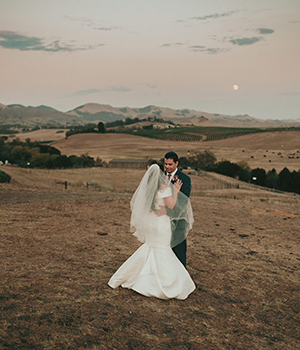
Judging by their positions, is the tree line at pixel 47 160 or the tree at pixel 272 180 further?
the tree line at pixel 47 160

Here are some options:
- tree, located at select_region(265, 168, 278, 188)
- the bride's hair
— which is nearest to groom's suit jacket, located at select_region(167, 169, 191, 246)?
the bride's hair

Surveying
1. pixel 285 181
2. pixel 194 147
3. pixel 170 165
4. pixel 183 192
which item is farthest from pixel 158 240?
pixel 194 147

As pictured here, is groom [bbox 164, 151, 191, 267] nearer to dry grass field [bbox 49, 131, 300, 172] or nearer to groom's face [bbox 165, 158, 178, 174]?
groom's face [bbox 165, 158, 178, 174]

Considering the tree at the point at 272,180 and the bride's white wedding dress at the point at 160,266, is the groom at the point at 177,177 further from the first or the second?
the tree at the point at 272,180

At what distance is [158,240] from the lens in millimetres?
6477

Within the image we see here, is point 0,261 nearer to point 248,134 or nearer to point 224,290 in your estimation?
point 224,290


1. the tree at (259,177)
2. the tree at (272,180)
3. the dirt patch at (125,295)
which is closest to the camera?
the dirt patch at (125,295)

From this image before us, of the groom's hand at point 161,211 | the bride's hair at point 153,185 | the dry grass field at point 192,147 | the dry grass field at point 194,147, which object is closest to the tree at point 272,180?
the dry grass field at point 194,147

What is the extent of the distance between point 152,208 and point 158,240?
0.69 m

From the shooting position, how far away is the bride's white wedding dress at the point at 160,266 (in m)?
6.38

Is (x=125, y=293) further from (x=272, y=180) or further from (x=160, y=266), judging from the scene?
(x=272, y=180)

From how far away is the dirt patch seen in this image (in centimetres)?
504

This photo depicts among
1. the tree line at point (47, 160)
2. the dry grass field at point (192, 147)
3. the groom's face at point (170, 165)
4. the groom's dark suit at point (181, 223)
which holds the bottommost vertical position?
the tree line at point (47, 160)

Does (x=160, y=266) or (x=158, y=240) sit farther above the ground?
(x=158, y=240)
